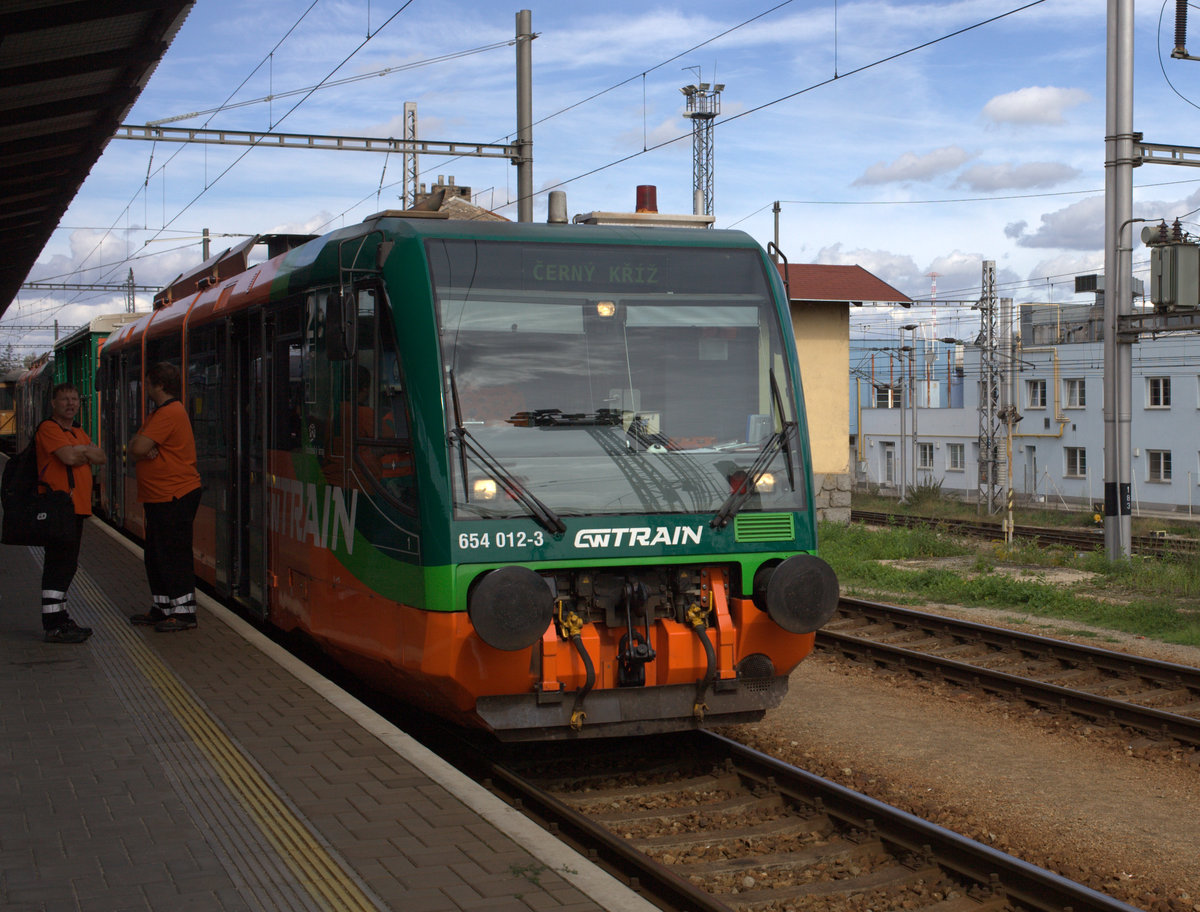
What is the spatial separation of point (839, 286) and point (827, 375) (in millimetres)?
1825

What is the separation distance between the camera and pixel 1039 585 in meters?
15.6

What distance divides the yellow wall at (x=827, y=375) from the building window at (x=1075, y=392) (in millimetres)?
31731

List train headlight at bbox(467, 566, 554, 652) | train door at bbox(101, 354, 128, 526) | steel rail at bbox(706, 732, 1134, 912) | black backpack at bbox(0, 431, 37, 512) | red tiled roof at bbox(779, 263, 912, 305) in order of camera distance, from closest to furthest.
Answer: steel rail at bbox(706, 732, 1134, 912), train headlight at bbox(467, 566, 554, 652), black backpack at bbox(0, 431, 37, 512), train door at bbox(101, 354, 128, 526), red tiled roof at bbox(779, 263, 912, 305)

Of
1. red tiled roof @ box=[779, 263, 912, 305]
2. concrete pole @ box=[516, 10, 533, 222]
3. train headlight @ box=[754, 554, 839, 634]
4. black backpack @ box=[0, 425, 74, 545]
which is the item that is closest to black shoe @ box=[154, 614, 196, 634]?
black backpack @ box=[0, 425, 74, 545]

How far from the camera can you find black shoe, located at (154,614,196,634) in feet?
31.6

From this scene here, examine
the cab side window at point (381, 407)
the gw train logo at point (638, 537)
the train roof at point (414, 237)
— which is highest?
the train roof at point (414, 237)

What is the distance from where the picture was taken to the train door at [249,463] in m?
9.60

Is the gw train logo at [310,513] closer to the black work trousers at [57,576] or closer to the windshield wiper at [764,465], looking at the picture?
the black work trousers at [57,576]

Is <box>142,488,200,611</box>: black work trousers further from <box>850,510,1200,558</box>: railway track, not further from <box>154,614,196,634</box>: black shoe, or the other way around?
<box>850,510,1200,558</box>: railway track

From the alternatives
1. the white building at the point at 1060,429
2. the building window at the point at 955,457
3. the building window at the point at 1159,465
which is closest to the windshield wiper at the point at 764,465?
the white building at the point at 1060,429

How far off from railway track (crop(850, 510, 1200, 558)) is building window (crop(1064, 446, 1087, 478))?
73.2 ft

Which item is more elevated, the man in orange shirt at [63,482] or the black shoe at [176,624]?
the man in orange shirt at [63,482]

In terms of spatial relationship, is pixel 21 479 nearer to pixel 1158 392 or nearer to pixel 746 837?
pixel 746 837

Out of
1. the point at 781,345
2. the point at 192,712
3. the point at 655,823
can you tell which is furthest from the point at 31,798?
the point at 781,345
